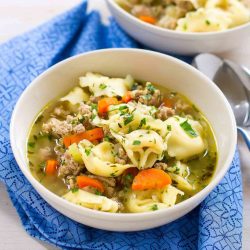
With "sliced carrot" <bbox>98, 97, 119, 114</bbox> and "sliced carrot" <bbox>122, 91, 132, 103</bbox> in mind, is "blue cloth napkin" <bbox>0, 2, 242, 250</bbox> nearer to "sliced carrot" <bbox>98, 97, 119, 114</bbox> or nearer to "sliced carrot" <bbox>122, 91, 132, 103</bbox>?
"sliced carrot" <bbox>98, 97, 119, 114</bbox>

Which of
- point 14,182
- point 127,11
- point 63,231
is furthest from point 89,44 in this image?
point 63,231

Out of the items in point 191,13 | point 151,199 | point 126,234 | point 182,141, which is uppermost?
point 191,13

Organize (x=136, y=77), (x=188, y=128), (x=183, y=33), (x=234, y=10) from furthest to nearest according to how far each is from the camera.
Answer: (x=234, y=10), (x=183, y=33), (x=136, y=77), (x=188, y=128)

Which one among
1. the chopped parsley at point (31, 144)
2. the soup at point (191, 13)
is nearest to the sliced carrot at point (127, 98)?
the chopped parsley at point (31, 144)

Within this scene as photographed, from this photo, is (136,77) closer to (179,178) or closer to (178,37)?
(178,37)

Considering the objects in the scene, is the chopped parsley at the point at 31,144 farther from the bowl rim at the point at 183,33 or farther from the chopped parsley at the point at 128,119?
the bowl rim at the point at 183,33

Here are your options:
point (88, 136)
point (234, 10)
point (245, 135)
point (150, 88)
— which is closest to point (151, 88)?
point (150, 88)
